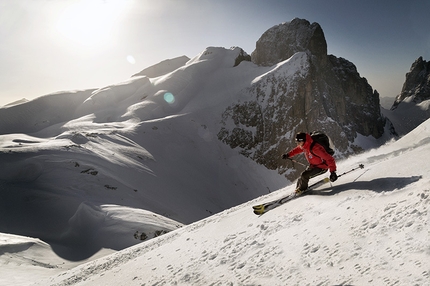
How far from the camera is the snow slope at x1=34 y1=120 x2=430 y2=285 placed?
11.3 ft

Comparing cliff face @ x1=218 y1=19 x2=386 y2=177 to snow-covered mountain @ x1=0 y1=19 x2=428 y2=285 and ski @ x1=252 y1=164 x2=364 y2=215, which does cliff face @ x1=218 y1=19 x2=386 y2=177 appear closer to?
snow-covered mountain @ x1=0 y1=19 x2=428 y2=285

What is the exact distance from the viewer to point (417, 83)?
17888 cm

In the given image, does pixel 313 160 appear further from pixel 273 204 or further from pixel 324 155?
pixel 273 204

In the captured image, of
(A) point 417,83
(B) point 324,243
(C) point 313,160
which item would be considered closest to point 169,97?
(C) point 313,160

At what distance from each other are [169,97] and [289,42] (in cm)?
5551

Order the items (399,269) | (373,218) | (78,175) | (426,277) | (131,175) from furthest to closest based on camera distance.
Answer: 1. (131,175)
2. (78,175)
3. (373,218)
4. (399,269)
5. (426,277)

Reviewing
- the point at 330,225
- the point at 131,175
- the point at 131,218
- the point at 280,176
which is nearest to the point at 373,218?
the point at 330,225

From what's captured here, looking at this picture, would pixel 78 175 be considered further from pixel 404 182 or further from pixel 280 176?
pixel 280 176

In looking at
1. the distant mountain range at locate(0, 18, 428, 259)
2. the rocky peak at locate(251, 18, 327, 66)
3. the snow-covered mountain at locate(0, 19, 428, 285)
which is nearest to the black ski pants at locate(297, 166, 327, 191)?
the snow-covered mountain at locate(0, 19, 428, 285)

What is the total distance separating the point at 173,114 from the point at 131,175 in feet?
110

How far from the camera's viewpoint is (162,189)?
3762cm

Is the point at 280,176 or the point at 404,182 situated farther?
the point at 280,176

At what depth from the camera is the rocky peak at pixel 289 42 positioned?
10219 centimetres

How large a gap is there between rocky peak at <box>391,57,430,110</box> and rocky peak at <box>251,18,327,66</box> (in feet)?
350
